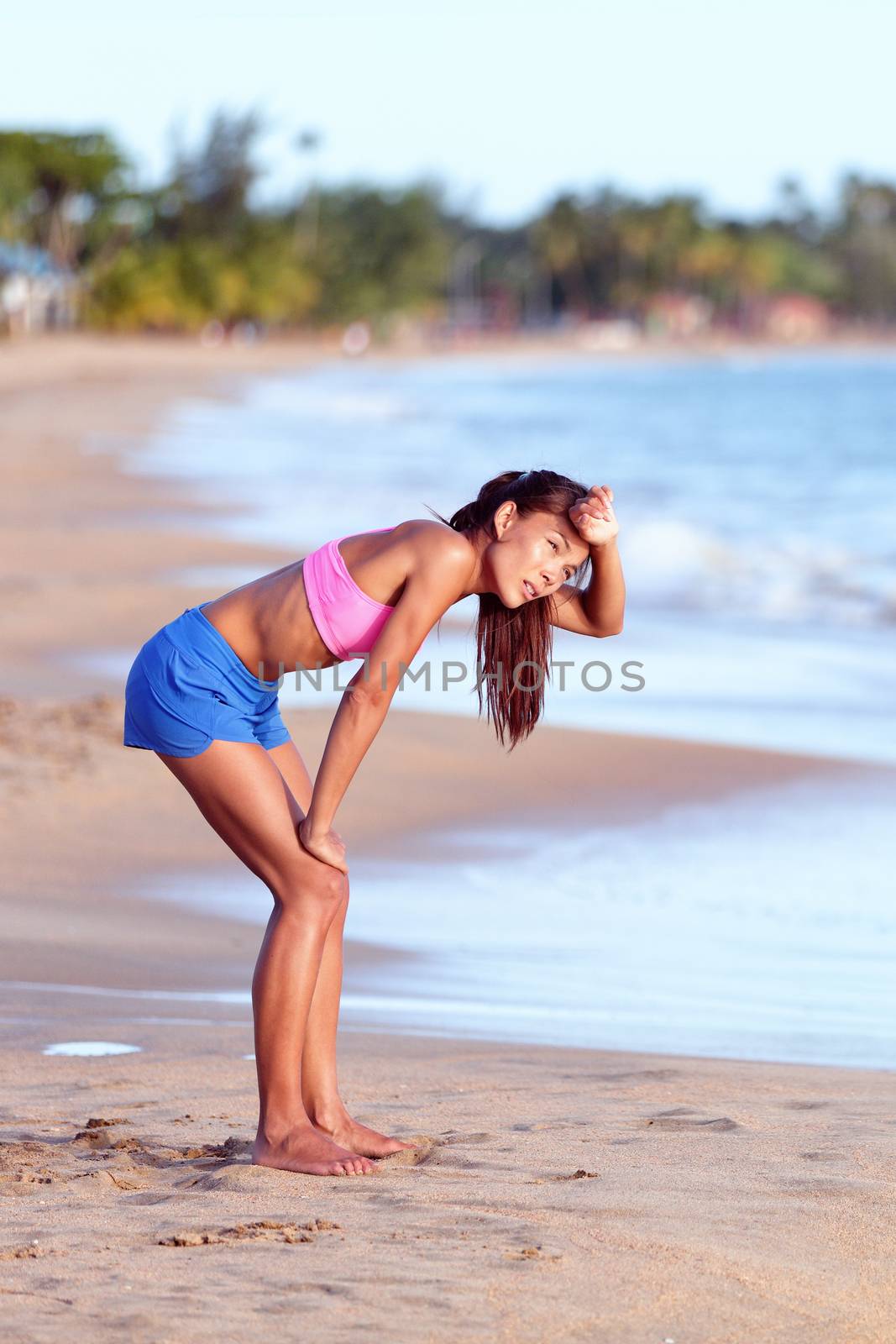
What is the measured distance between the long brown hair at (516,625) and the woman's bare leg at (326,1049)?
41 centimetres

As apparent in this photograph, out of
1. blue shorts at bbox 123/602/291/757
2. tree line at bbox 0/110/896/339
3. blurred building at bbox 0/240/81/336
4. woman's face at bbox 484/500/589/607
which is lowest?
blue shorts at bbox 123/602/291/757

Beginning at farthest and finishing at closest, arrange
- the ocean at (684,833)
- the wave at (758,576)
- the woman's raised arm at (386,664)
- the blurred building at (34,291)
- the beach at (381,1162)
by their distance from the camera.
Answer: the blurred building at (34,291) < the wave at (758,576) < the ocean at (684,833) < the woman's raised arm at (386,664) < the beach at (381,1162)

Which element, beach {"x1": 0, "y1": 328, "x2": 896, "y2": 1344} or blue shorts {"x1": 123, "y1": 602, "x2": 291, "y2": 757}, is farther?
blue shorts {"x1": 123, "y1": 602, "x2": 291, "y2": 757}

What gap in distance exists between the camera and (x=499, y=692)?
11.0 feet

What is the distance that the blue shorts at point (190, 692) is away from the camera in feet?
10.3

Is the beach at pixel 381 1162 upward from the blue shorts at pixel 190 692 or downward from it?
downward

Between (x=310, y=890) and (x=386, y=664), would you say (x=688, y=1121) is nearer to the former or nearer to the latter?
(x=310, y=890)

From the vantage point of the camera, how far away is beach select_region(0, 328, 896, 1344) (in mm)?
2551

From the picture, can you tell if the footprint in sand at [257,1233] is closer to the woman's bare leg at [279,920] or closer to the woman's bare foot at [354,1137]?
the woman's bare leg at [279,920]

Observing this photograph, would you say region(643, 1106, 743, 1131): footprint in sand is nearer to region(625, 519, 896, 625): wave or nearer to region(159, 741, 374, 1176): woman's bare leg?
region(159, 741, 374, 1176): woman's bare leg

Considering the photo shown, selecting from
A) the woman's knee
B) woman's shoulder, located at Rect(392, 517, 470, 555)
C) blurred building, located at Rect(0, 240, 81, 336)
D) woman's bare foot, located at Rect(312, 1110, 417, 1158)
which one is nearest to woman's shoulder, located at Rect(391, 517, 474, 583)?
woman's shoulder, located at Rect(392, 517, 470, 555)

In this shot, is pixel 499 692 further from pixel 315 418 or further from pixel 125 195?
pixel 125 195

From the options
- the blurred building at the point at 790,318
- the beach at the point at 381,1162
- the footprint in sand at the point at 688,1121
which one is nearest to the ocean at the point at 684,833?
the beach at the point at 381,1162

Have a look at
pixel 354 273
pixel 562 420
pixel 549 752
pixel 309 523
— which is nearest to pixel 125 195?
pixel 354 273
